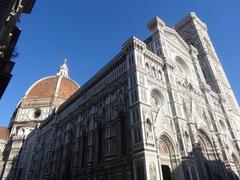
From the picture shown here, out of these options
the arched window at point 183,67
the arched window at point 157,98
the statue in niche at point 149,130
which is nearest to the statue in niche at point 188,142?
the arched window at point 157,98

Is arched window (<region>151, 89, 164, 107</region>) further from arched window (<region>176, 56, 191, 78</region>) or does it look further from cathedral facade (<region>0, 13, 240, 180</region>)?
arched window (<region>176, 56, 191, 78</region>)

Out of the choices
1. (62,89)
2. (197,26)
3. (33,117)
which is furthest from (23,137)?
(197,26)

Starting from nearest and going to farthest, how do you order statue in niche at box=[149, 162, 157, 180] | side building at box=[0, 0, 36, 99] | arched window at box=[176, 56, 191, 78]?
side building at box=[0, 0, 36, 99], statue in niche at box=[149, 162, 157, 180], arched window at box=[176, 56, 191, 78]

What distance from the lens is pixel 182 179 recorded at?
52.2 ft

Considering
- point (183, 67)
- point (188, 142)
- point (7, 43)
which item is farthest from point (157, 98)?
point (7, 43)

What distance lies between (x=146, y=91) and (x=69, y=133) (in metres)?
13.8

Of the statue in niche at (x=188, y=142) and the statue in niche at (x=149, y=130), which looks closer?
the statue in niche at (x=149, y=130)

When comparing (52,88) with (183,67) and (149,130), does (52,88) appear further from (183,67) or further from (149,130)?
(149,130)

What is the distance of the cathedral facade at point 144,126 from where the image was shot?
1625 centimetres

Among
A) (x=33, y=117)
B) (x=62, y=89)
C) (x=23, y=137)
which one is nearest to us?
(x=23, y=137)

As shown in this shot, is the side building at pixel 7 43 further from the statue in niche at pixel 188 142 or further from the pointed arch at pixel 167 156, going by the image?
the statue in niche at pixel 188 142

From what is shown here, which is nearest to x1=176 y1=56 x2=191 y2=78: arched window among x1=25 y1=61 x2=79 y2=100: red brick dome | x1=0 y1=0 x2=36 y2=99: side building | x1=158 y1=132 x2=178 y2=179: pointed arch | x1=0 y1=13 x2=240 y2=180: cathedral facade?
x1=0 y1=13 x2=240 y2=180: cathedral facade

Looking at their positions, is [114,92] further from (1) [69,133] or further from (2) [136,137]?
(1) [69,133]

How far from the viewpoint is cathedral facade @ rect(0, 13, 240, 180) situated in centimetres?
1625
